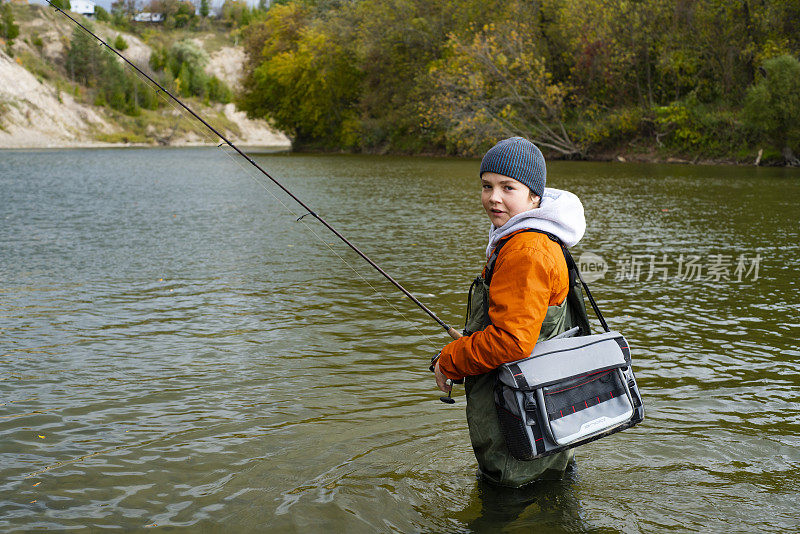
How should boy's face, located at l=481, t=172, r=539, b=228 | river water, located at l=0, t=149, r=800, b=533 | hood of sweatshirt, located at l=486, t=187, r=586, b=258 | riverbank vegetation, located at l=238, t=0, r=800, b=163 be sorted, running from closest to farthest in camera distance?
hood of sweatshirt, located at l=486, t=187, r=586, b=258 → boy's face, located at l=481, t=172, r=539, b=228 → river water, located at l=0, t=149, r=800, b=533 → riverbank vegetation, located at l=238, t=0, r=800, b=163

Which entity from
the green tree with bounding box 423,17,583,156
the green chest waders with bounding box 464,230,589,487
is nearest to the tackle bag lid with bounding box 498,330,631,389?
the green chest waders with bounding box 464,230,589,487

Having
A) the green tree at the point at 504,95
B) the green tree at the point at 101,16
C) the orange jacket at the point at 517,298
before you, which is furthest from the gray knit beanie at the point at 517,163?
the green tree at the point at 101,16

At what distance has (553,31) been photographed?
152 ft

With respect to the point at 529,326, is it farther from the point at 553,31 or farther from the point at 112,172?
the point at 553,31

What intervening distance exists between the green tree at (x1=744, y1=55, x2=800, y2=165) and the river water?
817 inches

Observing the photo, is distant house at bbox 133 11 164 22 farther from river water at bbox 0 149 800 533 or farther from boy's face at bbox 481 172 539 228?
boy's face at bbox 481 172 539 228

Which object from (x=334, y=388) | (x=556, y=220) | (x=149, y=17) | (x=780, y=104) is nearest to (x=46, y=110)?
(x=780, y=104)

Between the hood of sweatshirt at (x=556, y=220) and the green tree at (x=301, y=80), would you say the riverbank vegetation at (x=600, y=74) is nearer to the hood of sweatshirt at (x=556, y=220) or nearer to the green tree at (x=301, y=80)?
the green tree at (x=301, y=80)

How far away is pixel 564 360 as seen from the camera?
334 centimetres

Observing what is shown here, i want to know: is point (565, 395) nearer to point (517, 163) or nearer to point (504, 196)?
point (504, 196)

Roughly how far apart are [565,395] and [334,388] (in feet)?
10.2

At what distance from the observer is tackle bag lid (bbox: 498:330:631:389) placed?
10.7 feet

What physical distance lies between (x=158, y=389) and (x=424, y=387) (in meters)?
2.15

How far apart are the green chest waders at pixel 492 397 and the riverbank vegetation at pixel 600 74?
3276 cm
